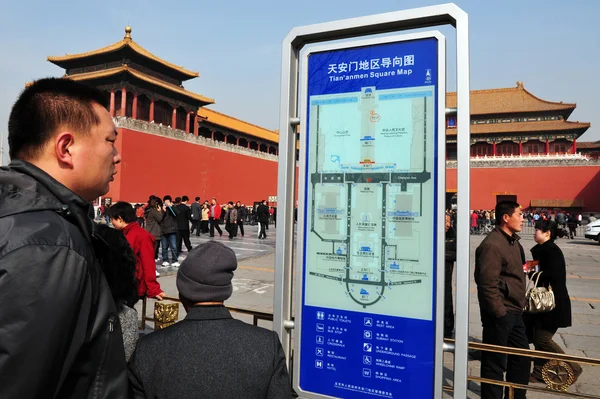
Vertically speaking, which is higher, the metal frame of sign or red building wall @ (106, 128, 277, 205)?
red building wall @ (106, 128, 277, 205)

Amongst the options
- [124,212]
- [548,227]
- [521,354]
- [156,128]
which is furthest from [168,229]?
[156,128]

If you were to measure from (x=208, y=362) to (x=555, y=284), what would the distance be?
314 centimetres

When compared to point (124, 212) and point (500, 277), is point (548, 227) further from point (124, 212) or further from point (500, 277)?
point (124, 212)

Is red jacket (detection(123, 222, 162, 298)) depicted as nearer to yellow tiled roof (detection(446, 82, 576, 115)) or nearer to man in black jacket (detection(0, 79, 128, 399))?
man in black jacket (detection(0, 79, 128, 399))

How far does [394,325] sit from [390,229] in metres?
0.37

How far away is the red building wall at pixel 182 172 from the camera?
20047 millimetres

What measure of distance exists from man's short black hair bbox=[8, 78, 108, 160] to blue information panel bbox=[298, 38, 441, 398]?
3.32 feet

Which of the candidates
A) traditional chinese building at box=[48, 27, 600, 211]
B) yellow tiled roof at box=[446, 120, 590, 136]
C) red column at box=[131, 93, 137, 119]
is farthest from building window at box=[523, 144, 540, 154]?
red column at box=[131, 93, 137, 119]

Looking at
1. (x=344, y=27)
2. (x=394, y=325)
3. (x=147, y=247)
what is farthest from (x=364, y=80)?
(x=147, y=247)

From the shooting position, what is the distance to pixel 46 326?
2.66ft

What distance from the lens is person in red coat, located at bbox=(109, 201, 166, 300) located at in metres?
3.88

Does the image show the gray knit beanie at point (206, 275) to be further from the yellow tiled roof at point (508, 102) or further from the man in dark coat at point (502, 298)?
the yellow tiled roof at point (508, 102)

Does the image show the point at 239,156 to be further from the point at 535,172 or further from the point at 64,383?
the point at 64,383

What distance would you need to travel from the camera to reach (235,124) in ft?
99.8
